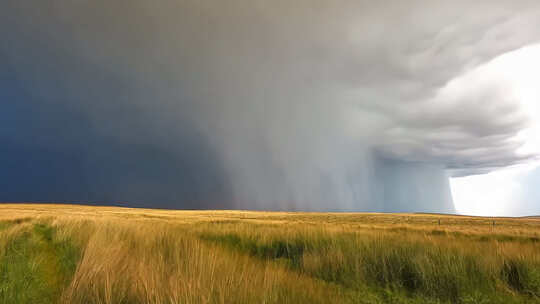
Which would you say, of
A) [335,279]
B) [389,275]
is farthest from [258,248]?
[389,275]

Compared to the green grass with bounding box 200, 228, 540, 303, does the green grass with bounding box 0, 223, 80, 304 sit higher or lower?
higher

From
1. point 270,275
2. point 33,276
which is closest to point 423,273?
point 270,275

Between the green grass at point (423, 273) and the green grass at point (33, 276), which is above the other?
the green grass at point (33, 276)

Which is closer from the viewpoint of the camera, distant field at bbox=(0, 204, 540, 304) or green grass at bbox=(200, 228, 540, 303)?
distant field at bbox=(0, 204, 540, 304)

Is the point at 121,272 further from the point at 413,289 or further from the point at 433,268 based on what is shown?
the point at 433,268

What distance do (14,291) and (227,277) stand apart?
7.66ft

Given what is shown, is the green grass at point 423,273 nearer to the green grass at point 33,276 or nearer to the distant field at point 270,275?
the distant field at point 270,275

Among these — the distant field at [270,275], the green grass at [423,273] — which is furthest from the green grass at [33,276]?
the green grass at [423,273]

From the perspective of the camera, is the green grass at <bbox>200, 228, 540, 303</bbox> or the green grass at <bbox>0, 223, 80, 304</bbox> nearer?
the green grass at <bbox>0, 223, 80, 304</bbox>

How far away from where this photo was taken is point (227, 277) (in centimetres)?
334

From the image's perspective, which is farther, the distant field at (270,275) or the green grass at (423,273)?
the green grass at (423,273)

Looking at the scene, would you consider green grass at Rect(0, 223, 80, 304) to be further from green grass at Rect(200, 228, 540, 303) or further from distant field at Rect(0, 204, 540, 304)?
green grass at Rect(200, 228, 540, 303)

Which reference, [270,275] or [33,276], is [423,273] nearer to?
[270,275]

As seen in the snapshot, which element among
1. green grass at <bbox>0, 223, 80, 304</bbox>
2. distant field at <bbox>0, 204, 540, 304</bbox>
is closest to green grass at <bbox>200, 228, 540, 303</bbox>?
distant field at <bbox>0, 204, 540, 304</bbox>
